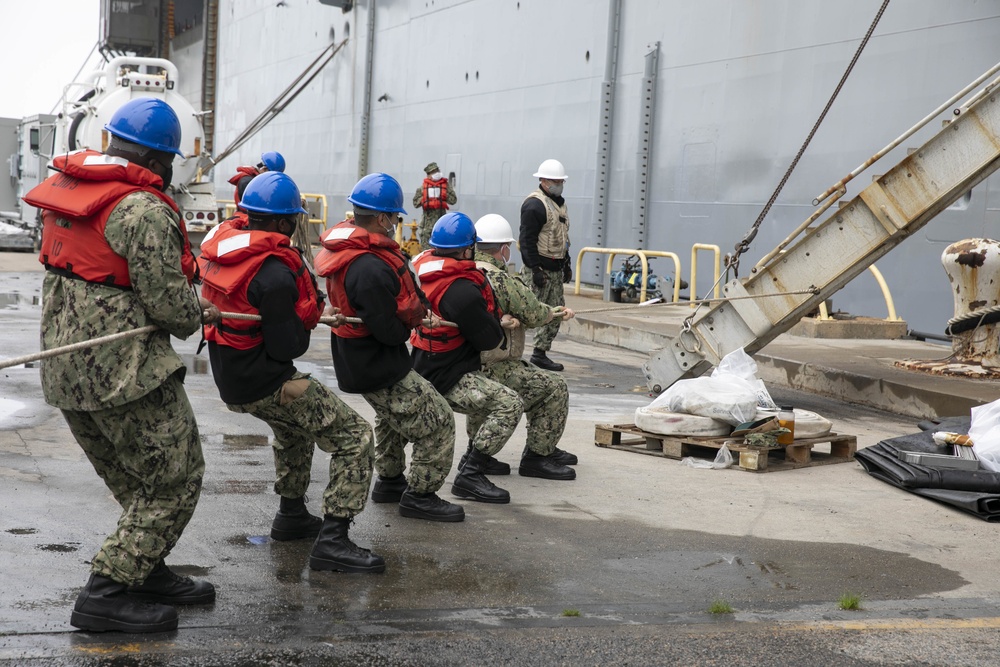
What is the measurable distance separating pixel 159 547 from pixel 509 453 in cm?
381

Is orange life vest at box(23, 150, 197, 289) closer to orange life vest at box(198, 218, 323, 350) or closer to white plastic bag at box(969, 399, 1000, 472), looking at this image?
orange life vest at box(198, 218, 323, 350)

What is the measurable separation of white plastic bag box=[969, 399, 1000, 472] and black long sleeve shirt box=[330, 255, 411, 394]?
3.61 meters

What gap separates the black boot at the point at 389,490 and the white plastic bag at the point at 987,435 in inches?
136

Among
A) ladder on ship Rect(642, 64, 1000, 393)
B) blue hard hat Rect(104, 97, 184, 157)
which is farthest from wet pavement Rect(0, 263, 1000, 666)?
ladder on ship Rect(642, 64, 1000, 393)

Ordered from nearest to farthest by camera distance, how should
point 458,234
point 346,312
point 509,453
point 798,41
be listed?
point 346,312, point 458,234, point 509,453, point 798,41

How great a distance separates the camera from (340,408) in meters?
4.95

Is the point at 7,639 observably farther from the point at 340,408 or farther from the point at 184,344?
the point at 184,344

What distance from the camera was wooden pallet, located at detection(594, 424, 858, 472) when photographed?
733cm

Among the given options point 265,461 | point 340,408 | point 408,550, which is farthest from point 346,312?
point 265,461

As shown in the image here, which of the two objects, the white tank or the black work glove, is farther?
the white tank

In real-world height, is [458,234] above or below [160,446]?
above

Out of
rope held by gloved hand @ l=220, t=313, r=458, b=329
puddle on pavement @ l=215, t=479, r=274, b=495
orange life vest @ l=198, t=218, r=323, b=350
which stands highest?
orange life vest @ l=198, t=218, r=323, b=350

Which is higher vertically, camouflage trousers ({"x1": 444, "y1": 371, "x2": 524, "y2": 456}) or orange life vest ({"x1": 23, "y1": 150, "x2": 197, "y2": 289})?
orange life vest ({"x1": 23, "y1": 150, "x2": 197, "y2": 289})

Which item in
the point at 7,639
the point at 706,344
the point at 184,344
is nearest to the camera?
the point at 7,639
